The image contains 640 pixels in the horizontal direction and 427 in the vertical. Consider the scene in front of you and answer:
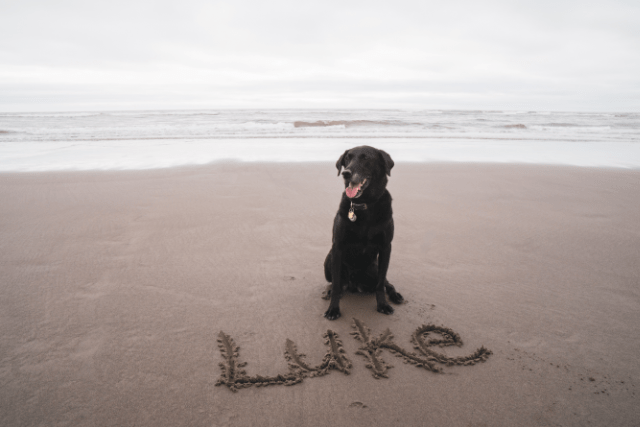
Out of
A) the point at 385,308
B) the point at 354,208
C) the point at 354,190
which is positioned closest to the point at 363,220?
the point at 354,208

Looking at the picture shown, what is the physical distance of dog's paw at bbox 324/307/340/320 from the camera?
2.85m

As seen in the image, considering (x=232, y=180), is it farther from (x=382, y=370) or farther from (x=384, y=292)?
(x=382, y=370)

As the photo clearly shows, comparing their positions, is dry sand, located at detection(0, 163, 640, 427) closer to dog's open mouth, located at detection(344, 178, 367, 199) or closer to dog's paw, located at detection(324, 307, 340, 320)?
dog's paw, located at detection(324, 307, 340, 320)

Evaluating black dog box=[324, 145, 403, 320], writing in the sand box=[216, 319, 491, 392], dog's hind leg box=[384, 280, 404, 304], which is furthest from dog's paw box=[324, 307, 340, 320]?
dog's hind leg box=[384, 280, 404, 304]

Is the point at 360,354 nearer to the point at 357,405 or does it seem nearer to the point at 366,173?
the point at 357,405

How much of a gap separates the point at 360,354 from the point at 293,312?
698mm

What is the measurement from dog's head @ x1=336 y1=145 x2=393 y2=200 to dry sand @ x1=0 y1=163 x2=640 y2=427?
3.23ft

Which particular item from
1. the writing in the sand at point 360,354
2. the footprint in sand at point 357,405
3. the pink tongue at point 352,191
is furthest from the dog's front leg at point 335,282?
the footprint in sand at point 357,405

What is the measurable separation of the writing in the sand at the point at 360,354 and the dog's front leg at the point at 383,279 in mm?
293

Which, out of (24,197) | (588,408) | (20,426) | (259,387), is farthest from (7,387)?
(24,197)

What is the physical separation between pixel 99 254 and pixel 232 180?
12.1 feet

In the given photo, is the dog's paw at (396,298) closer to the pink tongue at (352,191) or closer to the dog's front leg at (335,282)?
the dog's front leg at (335,282)

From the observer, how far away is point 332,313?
286cm

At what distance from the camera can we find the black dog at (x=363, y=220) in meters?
2.71
